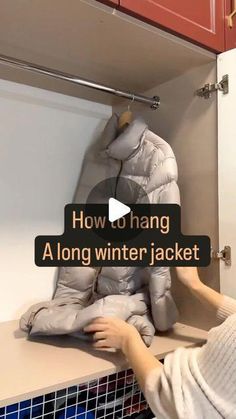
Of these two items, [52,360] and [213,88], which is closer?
[52,360]

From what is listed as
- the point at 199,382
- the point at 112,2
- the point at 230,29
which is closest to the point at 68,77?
the point at 112,2

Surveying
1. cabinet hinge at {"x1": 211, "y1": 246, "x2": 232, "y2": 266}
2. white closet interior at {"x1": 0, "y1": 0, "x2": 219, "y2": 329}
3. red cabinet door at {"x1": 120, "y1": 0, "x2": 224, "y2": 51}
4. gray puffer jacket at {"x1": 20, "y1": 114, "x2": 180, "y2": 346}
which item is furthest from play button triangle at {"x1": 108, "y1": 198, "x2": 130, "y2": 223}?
red cabinet door at {"x1": 120, "y1": 0, "x2": 224, "y2": 51}

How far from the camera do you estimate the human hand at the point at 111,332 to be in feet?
2.85

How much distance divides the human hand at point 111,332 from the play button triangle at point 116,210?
0.41 m

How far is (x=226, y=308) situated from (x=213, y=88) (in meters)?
0.69

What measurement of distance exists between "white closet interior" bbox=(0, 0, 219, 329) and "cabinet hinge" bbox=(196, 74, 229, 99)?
1.0 inches

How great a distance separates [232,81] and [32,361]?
0.99 meters

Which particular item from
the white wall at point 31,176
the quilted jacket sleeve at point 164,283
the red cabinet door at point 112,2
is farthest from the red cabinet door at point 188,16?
the white wall at point 31,176

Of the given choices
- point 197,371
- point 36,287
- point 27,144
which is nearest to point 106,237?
point 36,287

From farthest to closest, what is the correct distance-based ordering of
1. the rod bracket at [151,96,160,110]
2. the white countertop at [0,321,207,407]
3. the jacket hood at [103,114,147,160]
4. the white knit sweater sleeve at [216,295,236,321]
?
the rod bracket at [151,96,160,110] → the jacket hood at [103,114,147,160] → the white knit sweater sleeve at [216,295,236,321] → the white countertop at [0,321,207,407]

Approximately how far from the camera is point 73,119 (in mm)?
1408

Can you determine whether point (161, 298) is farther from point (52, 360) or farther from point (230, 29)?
point (230, 29)

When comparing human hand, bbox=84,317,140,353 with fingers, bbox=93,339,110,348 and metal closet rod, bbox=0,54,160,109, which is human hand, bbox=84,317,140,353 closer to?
fingers, bbox=93,339,110,348

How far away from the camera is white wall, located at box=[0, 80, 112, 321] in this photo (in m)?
1.23
